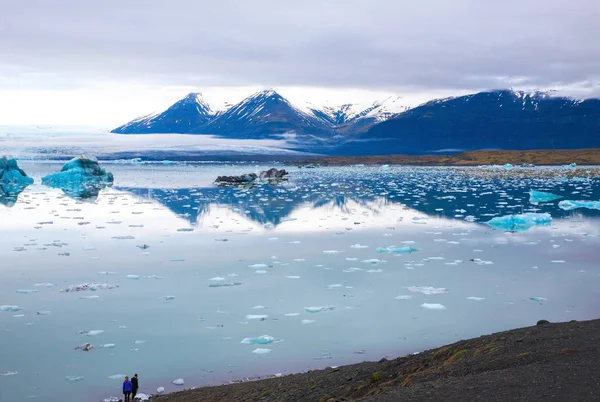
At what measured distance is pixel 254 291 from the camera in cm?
1345

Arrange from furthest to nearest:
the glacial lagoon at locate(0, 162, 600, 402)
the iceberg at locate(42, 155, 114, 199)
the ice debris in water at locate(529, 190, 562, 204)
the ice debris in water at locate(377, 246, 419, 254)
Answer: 1. the iceberg at locate(42, 155, 114, 199)
2. the ice debris in water at locate(529, 190, 562, 204)
3. the ice debris in water at locate(377, 246, 419, 254)
4. the glacial lagoon at locate(0, 162, 600, 402)

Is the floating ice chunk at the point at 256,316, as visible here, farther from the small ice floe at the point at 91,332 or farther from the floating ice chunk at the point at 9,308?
the floating ice chunk at the point at 9,308

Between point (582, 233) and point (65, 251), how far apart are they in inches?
698

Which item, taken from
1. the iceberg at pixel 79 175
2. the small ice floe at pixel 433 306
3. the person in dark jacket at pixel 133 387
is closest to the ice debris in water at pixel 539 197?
the small ice floe at pixel 433 306

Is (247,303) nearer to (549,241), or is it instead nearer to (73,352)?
(73,352)

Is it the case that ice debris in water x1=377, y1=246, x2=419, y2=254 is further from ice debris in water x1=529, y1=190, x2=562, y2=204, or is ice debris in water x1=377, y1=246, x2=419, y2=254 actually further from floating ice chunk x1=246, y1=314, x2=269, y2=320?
ice debris in water x1=529, y1=190, x2=562, y2=204

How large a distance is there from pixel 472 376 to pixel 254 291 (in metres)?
7.35

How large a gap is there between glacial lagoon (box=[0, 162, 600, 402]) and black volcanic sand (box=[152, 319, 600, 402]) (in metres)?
0.98

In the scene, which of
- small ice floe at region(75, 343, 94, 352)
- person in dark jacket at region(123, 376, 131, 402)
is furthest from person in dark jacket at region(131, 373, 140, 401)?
small ice floe at region(75, 343, 94, 352)

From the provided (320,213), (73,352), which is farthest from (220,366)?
(320,213)

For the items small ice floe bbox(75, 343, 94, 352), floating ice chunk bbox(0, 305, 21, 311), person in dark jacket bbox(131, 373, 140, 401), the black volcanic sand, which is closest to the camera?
the black volcanic sand

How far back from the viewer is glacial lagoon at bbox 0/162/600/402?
30.7 ft

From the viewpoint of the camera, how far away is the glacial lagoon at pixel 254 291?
937 centimetres

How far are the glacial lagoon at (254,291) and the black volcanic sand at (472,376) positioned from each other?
98 centimetres
